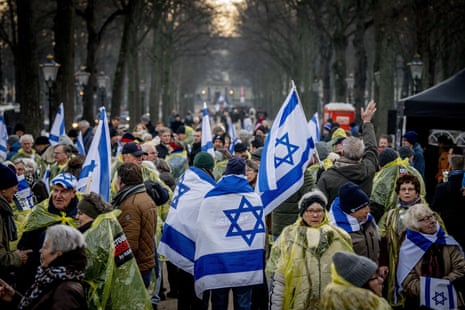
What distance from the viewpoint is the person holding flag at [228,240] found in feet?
23.5

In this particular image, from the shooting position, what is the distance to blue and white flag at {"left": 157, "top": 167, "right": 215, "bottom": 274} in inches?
303

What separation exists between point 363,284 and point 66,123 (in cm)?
1844

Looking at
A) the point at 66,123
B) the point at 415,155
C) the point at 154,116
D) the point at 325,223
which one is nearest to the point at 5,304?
the point at 325,223

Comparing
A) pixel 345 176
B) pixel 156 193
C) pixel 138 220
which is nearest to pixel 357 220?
pixel 345 176

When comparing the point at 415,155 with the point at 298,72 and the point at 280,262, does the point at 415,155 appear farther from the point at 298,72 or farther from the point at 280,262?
the point at 298,72

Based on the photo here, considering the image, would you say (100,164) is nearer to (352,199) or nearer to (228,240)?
(228,240)

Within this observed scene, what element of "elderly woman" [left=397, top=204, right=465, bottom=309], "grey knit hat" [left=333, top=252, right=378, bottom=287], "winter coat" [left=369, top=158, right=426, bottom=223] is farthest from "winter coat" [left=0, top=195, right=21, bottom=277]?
→ "winter coat" [left=369, top=158, right=426, bottom=223]

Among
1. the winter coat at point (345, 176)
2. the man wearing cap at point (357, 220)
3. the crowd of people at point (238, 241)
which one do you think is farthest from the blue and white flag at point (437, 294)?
the winter coat at point (345, 176)

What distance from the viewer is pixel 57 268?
5082 millimetres

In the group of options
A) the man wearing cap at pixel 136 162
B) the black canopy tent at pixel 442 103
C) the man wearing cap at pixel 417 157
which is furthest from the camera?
the black canopy tent at pixel 442 103

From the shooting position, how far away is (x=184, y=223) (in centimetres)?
771

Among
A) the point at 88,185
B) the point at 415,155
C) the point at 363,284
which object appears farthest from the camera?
the point at 415,155

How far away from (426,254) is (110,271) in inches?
96.5

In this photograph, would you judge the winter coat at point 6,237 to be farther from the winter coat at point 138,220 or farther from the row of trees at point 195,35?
the row of trees at point 195,35
